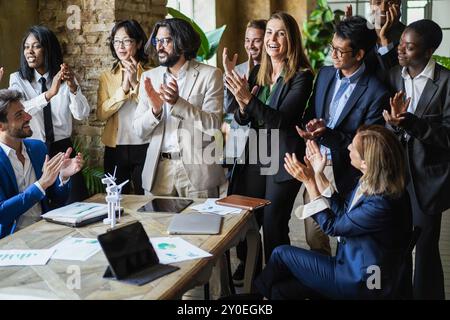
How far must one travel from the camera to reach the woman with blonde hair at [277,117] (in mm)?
3260

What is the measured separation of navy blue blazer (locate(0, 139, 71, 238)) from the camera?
2873 mm

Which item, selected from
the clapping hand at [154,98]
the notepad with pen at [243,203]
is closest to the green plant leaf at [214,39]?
the clapping hand at [154,98]

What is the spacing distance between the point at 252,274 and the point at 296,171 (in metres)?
0.82

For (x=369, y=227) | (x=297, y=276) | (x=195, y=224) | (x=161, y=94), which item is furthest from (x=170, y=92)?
(x=369, y=227)

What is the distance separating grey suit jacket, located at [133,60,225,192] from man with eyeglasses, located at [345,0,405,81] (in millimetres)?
1009

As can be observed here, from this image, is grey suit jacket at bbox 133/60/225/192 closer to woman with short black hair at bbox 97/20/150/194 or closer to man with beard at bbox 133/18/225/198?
man with beard at bbox 133/18/225/198

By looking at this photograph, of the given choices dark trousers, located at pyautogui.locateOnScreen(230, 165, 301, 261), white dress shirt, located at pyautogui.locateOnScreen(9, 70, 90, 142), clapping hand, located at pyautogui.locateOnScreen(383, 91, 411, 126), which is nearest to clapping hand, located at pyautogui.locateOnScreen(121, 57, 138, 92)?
white dress shirt, located at pyautogui.locateOnScreen(9, 70, 90, 142)

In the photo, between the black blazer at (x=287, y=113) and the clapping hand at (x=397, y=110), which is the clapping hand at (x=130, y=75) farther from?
the clapping hand at (x=397, y=110)

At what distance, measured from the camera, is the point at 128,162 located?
4.08 m

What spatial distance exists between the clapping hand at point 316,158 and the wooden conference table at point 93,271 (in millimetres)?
447

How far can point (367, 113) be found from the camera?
10.5 ft

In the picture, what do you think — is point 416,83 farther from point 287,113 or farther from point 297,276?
point 297,276
